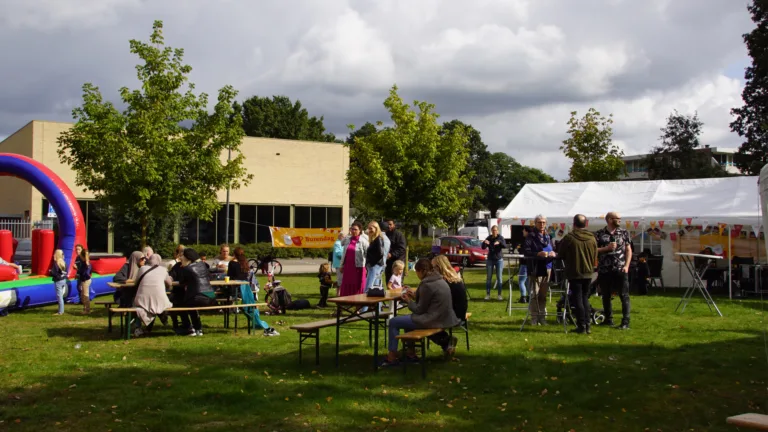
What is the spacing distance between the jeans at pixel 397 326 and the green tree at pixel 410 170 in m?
17.2

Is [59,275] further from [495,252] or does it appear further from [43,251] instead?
[495,252]

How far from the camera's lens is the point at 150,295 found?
1065cm

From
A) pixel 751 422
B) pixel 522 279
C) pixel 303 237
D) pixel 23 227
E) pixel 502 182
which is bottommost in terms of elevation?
pixel 751 422

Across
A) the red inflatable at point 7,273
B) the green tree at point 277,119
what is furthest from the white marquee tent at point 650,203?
the green tree at point 277,119

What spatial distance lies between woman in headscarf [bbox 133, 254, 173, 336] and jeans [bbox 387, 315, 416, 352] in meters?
4.16

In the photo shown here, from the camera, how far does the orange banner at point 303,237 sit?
111 feet

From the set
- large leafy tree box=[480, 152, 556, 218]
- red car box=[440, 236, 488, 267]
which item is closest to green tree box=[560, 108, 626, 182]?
red car box=[440, 236, 488, 267]

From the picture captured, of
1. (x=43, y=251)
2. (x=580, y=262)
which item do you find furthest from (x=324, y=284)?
(x=43, y=251)

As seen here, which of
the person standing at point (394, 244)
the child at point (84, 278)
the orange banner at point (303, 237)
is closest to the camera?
the person standing at point (394, 244)

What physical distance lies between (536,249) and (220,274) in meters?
6.45

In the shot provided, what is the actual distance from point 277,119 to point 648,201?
54336mm

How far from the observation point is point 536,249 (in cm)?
1266

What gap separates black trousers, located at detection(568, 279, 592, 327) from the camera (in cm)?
1041

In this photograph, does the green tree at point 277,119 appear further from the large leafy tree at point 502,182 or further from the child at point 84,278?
the child at point 84,278
